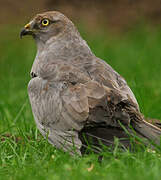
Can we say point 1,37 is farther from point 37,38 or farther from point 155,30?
point 37,38

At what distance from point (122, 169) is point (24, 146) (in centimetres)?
144

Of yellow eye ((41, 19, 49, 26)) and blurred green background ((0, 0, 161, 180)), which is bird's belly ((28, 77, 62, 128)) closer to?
blurred green background ((0, 0, 161, 180))

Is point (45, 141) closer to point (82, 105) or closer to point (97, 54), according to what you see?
point (82, 105)

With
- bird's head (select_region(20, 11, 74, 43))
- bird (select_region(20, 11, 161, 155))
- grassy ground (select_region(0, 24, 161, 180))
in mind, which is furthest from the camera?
bird's head (select_region(20, 11, 74, 43))

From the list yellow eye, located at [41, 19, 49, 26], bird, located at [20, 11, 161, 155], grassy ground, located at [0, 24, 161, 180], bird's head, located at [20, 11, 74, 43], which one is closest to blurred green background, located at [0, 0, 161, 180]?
grassy ground, located at [0, 24, 161, 180]

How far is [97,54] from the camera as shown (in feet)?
34.8

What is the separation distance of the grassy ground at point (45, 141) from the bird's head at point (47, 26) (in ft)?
2.90

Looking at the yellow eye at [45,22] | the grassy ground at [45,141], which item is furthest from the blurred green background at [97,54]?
the yellow eye at [45,22]

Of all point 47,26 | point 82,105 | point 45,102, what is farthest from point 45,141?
point 47,26

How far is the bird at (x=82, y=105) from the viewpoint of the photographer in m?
4.66

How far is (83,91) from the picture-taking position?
4.79 meters

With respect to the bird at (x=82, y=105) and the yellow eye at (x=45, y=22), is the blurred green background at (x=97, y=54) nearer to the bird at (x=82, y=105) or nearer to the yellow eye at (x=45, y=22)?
the bird at (x=82, y=105)

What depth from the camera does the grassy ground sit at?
4.16 meters

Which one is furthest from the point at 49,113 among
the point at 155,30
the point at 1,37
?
the point at 155,30
